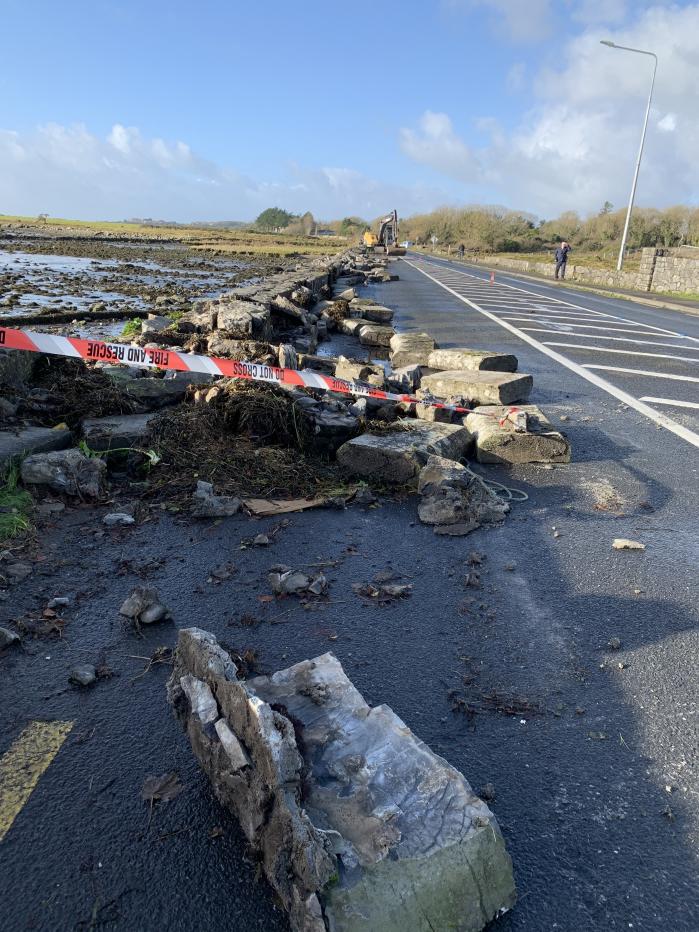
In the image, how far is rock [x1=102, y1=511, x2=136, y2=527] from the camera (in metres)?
4.20

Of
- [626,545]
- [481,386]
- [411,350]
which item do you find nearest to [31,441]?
[626,545]

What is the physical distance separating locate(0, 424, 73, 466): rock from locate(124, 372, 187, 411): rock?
0.86 metres

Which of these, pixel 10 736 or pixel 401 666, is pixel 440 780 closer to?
pixel 401 666

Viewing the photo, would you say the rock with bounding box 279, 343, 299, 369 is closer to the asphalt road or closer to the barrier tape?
the barrier tape

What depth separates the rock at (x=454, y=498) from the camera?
4.41 metres

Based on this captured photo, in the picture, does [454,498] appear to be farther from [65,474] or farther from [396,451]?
[65,474]

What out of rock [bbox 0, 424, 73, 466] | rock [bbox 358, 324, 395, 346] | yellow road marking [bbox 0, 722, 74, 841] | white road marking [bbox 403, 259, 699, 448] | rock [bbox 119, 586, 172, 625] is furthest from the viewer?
rock [bbox 358, 324, 395, 346]

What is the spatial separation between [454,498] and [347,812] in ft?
9.20

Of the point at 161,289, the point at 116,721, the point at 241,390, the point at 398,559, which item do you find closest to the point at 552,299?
the point at 161,289

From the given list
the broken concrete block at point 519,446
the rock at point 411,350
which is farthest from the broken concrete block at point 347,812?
the rock at point 411,350

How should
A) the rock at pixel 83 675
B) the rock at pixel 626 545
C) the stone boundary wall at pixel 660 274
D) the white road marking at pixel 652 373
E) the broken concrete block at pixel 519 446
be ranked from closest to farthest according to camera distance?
the rock at pixel 83 675, the rock at pixel 626 545, the broken concrete block at pixel 519 446, the white road marking at pixel 652 373, the stone boundary wall at pixel 660 274

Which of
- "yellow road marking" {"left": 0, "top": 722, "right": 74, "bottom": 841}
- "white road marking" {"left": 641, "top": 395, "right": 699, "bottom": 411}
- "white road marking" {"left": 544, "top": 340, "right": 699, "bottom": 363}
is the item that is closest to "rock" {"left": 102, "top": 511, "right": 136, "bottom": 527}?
"yellow road marking" {"left": 0, "top": 722, "right": 74, "bottom": 841}

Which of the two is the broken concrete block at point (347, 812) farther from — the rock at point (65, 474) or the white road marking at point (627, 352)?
the white road marking at point (627, 352)

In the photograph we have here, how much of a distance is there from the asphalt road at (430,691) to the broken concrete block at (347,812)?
14 centimetres
